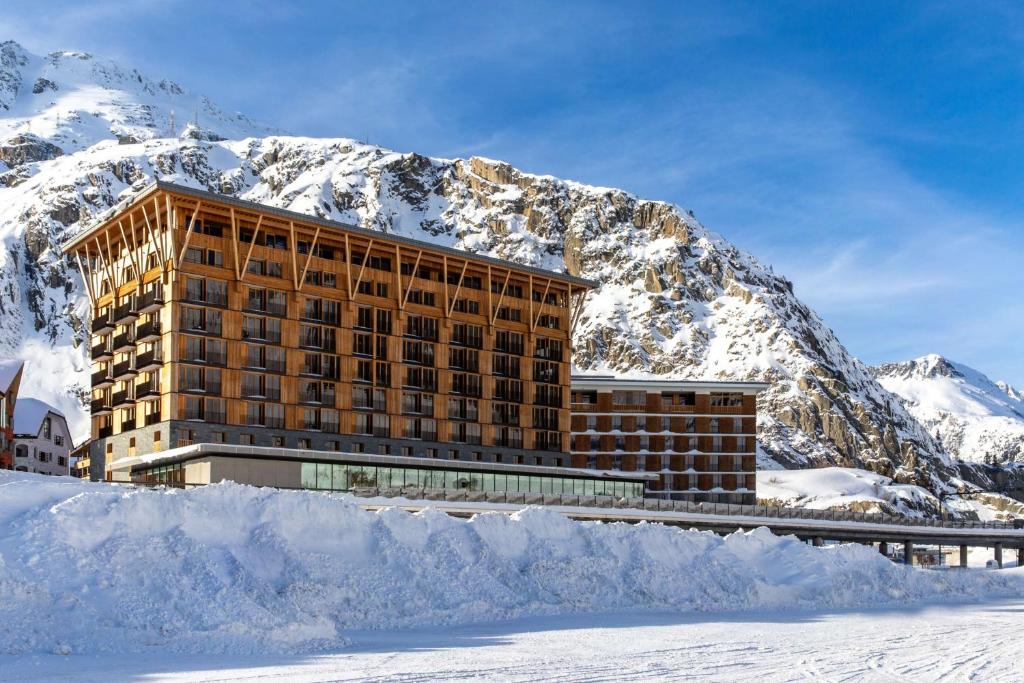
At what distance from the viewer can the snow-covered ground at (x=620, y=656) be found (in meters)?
26.7

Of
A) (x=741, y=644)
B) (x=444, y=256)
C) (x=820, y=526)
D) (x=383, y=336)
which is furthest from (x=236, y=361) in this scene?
(x=741, y=644)

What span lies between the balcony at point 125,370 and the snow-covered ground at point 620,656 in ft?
214

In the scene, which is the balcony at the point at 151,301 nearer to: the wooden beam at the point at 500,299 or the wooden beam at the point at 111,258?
the wooden beam at the point at 111,258

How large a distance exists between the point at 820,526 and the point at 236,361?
170ft

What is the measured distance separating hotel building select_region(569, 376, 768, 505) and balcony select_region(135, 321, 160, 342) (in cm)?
5508

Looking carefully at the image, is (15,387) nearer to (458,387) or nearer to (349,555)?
(458,387)

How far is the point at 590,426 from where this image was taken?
137m

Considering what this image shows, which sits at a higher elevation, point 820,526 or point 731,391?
point 731,391

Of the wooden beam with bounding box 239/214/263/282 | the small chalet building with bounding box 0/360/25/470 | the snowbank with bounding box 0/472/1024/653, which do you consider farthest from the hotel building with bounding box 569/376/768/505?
the snowbank with bounding box 0/472/1024/653

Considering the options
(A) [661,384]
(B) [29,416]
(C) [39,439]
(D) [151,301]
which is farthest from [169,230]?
(A) [661,384]

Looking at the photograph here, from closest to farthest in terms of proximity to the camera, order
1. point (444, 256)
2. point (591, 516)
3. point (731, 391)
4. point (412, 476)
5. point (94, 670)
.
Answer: point (94, 670) < point (591, 516) < point (412, 476) < point (444, 256) < point (731, 391)

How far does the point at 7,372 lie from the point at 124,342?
1109cm

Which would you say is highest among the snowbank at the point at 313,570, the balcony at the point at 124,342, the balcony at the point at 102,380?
the balcony at the point at 124,342

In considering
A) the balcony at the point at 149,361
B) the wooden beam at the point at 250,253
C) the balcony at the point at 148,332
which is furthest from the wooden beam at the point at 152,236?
the balcony at the point at 149,361
